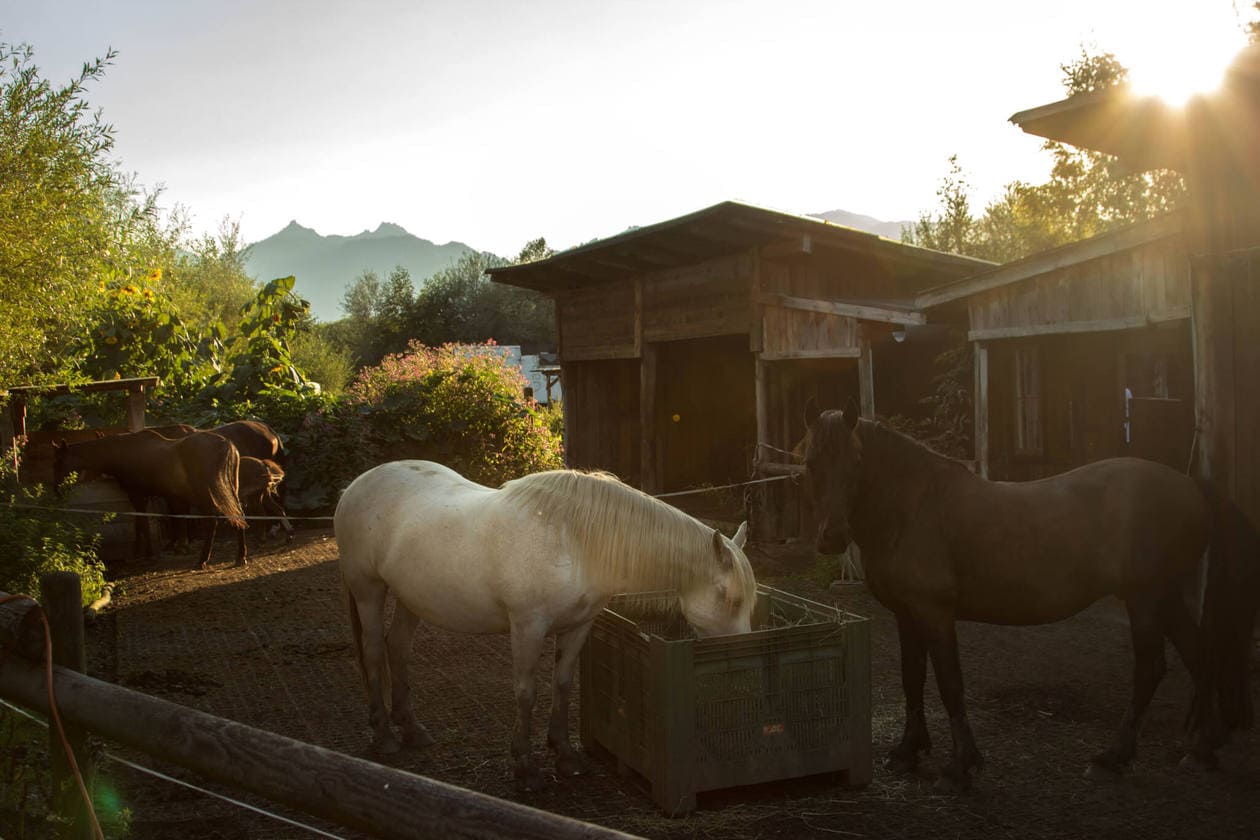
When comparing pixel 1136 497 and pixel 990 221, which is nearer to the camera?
pixel 1136 497

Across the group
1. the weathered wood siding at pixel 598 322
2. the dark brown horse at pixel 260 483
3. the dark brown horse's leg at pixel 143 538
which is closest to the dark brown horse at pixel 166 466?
the dark brown horse's leg at pixel 143 538

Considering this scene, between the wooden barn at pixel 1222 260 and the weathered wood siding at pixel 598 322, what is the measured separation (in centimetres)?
839

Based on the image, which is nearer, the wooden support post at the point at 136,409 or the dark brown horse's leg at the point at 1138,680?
the dark brown horse's leg at the point at 1138,680

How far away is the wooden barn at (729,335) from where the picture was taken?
36.0 ft

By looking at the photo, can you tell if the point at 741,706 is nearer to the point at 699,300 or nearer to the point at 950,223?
the point at 699,300

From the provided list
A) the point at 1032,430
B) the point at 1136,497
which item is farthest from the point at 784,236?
the point at 1136,497

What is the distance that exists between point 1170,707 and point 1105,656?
1.28 meters

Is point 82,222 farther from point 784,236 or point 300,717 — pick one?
point 784,236

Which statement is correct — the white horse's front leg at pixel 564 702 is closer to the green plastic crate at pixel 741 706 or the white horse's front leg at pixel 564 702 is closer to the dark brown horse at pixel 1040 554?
the green plastic crate at pixel 741 706

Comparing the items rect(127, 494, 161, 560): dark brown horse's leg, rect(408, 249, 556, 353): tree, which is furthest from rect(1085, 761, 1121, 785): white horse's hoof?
rect(408, 249, 556, 353): tree

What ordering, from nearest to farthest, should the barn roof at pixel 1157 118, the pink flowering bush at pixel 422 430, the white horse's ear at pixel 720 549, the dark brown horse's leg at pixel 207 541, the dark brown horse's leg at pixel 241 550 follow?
the white horse's ear at pixel 720 549
the barn roof at pixel 1157 118
the dark brown horse's leg at pixel 207 541
the dark brown horse's leg at pixel 241 550
the pink flowering bush at pixel 422 430

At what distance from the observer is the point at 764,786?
179 inches

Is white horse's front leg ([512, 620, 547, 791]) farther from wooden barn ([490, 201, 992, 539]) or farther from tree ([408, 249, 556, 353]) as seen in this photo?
tree ([408, 249, 556, 353])

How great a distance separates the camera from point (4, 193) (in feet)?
23.4
